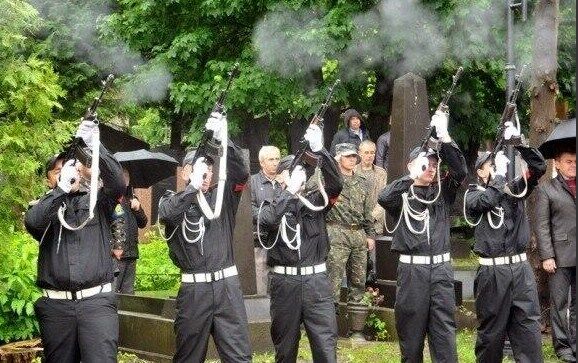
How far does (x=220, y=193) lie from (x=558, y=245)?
4.09 m

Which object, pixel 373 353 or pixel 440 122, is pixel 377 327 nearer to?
pixel 373 353

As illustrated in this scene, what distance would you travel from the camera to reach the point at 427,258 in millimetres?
10547

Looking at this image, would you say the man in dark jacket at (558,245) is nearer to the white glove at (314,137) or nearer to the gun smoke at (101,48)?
the white glove at (314,137)

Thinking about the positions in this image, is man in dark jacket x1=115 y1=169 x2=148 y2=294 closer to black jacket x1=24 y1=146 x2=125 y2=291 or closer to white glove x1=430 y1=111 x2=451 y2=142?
black jacket x1=24 y1=146 x2=125 y2=291

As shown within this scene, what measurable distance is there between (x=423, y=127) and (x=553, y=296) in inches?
123

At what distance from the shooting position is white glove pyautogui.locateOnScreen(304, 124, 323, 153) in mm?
10281

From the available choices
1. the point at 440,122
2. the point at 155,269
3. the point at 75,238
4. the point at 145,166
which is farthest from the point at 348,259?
the point at 155,269

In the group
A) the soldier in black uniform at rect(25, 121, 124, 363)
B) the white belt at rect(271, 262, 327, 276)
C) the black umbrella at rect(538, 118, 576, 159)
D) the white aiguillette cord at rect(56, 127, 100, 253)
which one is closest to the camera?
the white aiguillette cord at rect(56, 127, 100, 253)

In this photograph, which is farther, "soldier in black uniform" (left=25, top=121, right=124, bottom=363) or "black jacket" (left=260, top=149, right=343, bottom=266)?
"black jacket" (left=260, top=149, right=343, bottom=266)

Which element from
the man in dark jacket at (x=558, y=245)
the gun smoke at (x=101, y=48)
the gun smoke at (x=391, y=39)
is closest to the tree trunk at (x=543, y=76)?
the man in dark jacket at (x=558, y=245)

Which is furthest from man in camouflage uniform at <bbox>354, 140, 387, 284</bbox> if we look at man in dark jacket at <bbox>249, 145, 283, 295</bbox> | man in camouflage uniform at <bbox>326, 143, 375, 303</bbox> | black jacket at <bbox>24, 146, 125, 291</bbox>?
black jacket at <bbox>24, 146, 125, 291</bbox>

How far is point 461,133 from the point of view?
20.7 m

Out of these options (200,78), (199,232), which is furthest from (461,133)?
(199,232)

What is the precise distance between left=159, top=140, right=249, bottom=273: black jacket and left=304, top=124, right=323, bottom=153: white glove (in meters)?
0.63
